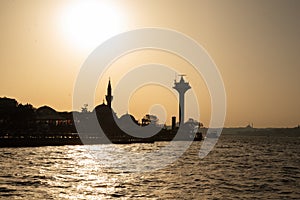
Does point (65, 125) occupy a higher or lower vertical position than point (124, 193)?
higher

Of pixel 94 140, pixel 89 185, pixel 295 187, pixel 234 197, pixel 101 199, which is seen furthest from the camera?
pixel 94 140

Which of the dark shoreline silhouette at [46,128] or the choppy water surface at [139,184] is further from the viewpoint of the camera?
the dark shoreline silhouette at [46,128]

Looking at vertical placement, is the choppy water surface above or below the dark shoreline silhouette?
below

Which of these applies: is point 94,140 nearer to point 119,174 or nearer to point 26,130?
point 26,130

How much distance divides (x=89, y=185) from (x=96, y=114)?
503 feet

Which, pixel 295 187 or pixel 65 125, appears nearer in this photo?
pixel 295 187

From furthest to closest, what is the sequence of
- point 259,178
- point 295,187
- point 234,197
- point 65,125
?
1. point 65,125
2. point 259,178
3. point 295,187
4. point 234,197

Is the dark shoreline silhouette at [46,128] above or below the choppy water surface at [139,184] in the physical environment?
above

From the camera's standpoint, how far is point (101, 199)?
33.9 m

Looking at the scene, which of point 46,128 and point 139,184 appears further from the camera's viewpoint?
point 46,128

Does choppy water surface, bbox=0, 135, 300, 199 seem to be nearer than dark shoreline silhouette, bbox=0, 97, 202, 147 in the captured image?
Yes

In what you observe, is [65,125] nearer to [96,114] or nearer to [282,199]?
[96,114]

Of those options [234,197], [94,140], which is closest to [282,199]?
[234,197]

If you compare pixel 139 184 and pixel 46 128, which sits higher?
pixel 46 128
